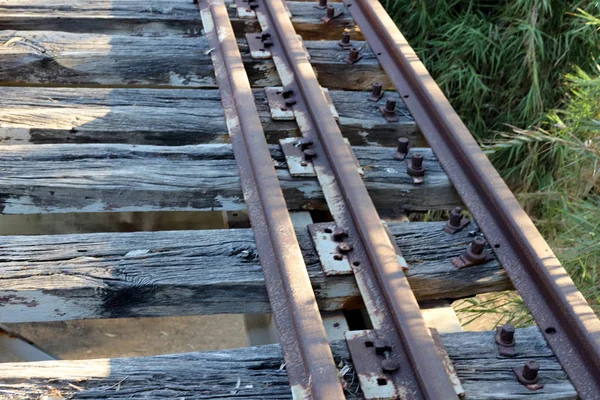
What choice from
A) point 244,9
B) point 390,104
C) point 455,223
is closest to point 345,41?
point 244,9

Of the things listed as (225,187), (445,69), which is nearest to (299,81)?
(225,187)

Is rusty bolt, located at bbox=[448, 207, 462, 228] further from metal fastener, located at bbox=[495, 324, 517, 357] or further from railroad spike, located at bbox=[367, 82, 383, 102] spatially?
railroad spike, located at bbox=[367, 82, 383, 102]

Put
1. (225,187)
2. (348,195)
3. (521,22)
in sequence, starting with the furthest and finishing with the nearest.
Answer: (521,22)
(225,187)
(348,195)

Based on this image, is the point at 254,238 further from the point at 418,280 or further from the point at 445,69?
the point at 445,69

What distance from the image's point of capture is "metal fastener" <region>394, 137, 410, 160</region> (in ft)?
8.85

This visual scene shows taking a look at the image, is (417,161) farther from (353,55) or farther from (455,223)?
(353,55)

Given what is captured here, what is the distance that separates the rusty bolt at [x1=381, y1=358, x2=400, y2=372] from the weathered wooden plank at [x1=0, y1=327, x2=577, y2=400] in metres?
0.08

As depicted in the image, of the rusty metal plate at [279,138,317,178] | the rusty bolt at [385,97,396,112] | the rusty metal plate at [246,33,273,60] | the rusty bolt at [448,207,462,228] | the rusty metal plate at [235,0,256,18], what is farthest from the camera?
the rusty metal plate at [235,0,256,18]

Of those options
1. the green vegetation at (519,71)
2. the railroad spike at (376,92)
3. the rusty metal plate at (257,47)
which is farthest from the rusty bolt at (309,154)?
the green vegetation at (519,71)

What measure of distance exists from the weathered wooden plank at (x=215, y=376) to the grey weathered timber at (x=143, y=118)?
44.6 inches

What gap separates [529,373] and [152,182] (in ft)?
4.38

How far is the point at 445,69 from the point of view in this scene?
4.40 m

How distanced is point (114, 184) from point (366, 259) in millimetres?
892

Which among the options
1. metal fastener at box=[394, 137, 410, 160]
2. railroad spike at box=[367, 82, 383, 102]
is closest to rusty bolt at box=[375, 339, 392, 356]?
metal fastener at box=[394, 137, 410, 160]
